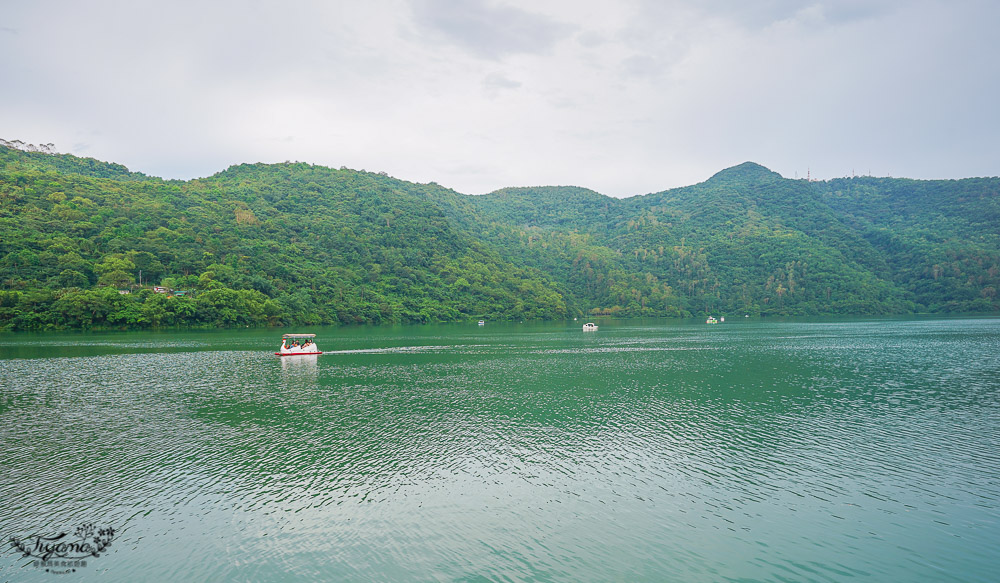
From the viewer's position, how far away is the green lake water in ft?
40.1

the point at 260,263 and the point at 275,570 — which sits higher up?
the point at 260,263

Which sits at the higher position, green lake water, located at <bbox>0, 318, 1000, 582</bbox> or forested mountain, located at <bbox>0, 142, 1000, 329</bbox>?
forested mountain, located at <bbox>0, 142, 1000, 329</bbox>

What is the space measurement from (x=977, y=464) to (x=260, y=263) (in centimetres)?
12800

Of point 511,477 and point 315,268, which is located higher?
point 315,268

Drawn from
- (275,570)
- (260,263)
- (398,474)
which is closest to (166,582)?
(275,570)

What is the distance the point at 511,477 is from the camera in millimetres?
17875

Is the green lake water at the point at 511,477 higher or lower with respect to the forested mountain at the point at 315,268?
lower

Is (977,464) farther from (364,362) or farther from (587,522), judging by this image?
(364,362)

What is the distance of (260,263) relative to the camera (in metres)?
123

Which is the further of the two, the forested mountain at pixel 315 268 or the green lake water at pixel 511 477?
the forested mountain at pixel 315 268

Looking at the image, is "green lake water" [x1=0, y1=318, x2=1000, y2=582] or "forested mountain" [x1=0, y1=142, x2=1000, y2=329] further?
"forested mountain" [x1=0, y1=142, x2=1000, y2=329]

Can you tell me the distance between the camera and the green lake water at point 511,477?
12.2 meters

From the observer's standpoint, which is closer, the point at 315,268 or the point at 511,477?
the point at 511,477

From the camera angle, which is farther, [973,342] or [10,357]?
[973,342]
